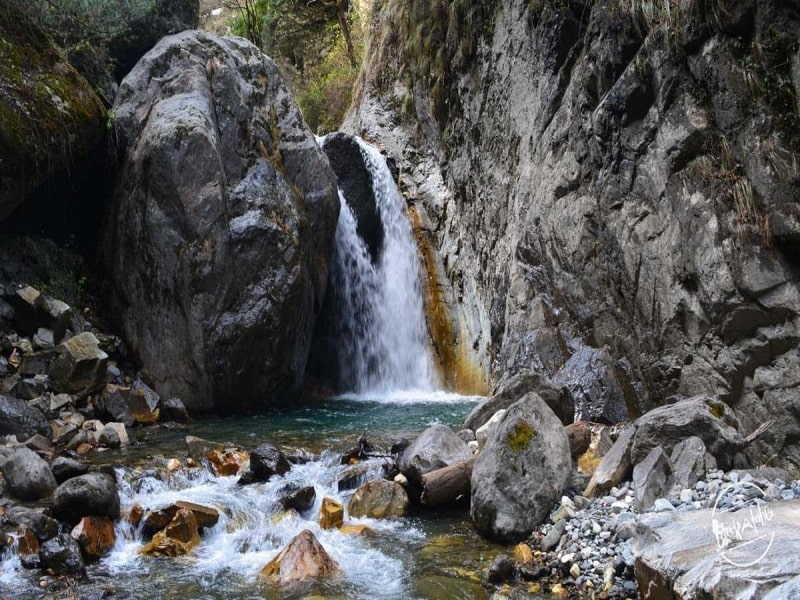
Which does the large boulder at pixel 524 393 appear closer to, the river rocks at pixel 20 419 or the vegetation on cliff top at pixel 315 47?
the river rocks at pixel 20 419

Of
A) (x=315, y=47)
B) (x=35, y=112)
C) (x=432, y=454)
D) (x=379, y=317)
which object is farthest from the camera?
(x=315, y=47)

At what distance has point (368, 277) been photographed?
1534 cm

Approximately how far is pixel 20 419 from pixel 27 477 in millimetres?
2238

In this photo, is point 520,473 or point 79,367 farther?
point 79,367

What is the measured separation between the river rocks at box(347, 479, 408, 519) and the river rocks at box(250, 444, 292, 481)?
107cm

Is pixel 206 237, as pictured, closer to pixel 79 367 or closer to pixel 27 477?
pixel 79 367

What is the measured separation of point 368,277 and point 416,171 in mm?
3235

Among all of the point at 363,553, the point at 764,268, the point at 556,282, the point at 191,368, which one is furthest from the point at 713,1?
the point at 191,368

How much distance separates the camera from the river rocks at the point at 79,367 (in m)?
9.09

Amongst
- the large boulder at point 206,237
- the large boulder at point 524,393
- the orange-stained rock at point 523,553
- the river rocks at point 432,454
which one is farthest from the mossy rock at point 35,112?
the orange-stained rock at point 523,553

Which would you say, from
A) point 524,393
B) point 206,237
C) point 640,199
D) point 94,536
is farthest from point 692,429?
point 206,237

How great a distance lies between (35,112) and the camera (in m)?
9.67

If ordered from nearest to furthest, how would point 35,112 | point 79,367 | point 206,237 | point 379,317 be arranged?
point 79,367, point 35,112, point 206,237, point 379,317

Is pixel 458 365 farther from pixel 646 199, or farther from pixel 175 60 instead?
pixel 175 60
